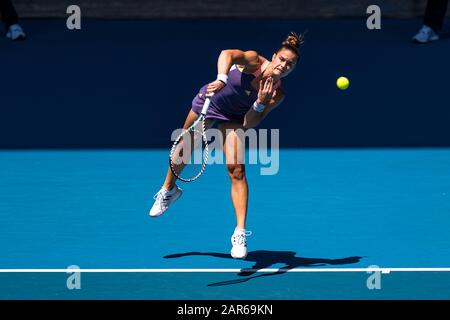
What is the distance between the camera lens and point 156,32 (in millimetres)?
17594

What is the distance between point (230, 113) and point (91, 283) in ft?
6.29

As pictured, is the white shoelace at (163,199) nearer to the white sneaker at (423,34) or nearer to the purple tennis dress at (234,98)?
the purple tennis dress at (234,98)

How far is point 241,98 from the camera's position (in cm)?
1063

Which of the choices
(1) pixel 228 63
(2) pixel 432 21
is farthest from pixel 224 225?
(2) pixel 432 21

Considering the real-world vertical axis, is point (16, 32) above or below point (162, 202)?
above

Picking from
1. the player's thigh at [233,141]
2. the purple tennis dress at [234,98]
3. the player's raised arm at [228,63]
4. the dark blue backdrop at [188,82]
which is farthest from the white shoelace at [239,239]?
the dark blue backdrop at [188,82]

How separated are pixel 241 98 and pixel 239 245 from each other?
4.13 ft

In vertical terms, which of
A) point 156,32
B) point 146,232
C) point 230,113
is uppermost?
point 156,32

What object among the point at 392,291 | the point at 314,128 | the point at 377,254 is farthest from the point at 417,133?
the point at 392,291

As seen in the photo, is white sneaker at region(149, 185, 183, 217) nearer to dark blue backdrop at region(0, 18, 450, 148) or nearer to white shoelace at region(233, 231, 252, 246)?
white shoelace at region(233, 231, 252, 246)

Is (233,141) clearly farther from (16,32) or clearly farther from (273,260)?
(16,32)

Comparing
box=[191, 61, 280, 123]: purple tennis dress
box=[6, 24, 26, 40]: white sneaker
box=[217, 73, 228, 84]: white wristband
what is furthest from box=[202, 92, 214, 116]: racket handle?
box=[6, 24, 26, 40]: white sneaker

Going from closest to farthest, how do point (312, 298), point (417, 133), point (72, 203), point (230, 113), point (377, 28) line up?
point (312, 298) < point (230, 113) < point (72, 203) < point (417, 133) < point (377, 28)

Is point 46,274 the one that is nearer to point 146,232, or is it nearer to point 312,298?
point 146,232
